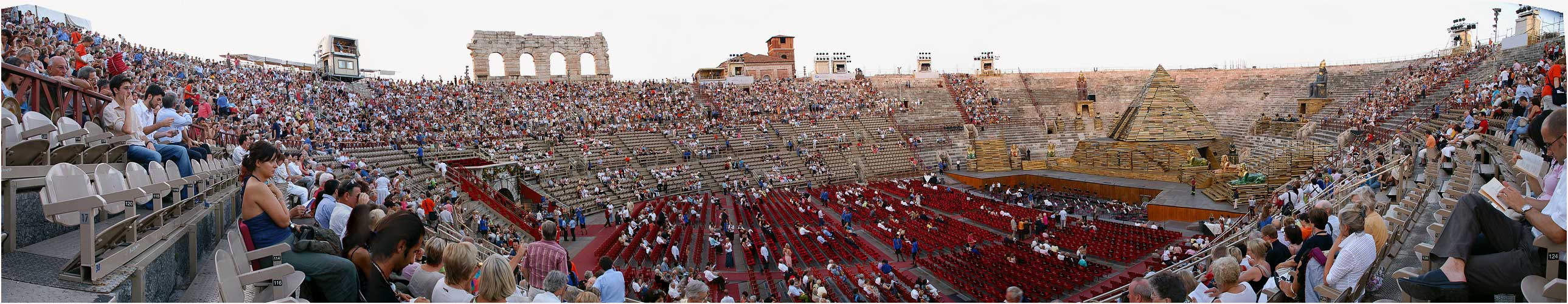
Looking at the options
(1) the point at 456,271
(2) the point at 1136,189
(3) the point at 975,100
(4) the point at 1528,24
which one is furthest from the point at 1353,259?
(3) the point at 975,100

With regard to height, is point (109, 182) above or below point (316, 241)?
above

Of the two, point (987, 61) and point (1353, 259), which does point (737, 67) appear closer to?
point (987, 61)

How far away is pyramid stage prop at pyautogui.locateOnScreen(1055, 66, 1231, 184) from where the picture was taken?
1089 inches

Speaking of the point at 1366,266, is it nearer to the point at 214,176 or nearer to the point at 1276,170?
the point at 214,176

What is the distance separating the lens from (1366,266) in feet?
16.7

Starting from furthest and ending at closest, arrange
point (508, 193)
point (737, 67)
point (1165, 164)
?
point (737, 67)
point (1165, 164)
point (508, 193)

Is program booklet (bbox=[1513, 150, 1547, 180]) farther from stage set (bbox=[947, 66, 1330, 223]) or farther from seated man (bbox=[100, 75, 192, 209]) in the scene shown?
stage set (bbox=[947, 66, 1330, 223])

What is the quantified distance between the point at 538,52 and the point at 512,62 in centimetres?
175

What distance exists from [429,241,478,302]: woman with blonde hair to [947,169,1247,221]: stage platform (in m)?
20.8

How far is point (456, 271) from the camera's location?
384cm

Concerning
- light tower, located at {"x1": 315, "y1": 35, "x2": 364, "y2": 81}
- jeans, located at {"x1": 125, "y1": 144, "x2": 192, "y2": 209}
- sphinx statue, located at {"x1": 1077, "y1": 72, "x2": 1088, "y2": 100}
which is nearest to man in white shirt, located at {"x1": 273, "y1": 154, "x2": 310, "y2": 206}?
jeans, located at {"x1": 125, "y1": 144, "x2": 192, "y2": 209}

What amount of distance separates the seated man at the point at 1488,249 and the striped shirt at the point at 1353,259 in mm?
1020

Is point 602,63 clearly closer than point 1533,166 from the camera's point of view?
No

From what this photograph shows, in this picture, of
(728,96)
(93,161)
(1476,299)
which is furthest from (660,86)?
(1476,299)
